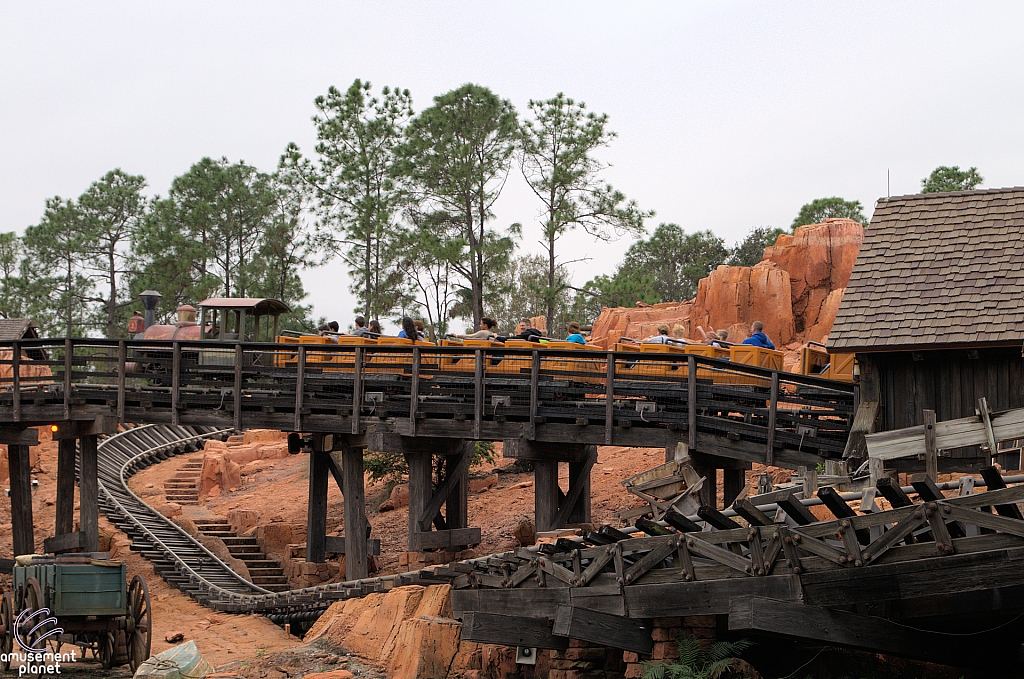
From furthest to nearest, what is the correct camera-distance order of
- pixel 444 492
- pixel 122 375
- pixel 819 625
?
pixel 122 375 → pixel 444 492 → pixel 819 625

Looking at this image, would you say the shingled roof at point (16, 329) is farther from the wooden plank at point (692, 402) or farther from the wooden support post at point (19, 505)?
the wooden plank at point (692, 402)

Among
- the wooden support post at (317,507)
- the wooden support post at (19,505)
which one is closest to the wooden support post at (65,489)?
the wooden support post at (19,505)

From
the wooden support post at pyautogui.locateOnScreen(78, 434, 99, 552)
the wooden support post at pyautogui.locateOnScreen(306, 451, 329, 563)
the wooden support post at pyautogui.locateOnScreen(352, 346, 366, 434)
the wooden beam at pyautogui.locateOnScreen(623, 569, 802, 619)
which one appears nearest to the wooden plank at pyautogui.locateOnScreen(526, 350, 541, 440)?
the wooden support post at pyautogui.locateOnScreen(352, 346, 366, 434)

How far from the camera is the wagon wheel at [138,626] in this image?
16.6 m

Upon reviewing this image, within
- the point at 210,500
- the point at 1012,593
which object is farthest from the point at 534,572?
the point at 210,500

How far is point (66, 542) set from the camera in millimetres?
21797

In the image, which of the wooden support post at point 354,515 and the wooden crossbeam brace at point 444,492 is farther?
the wooden support post at point 354,515

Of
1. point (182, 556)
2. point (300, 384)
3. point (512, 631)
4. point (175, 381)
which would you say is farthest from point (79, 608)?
point (182, 556)

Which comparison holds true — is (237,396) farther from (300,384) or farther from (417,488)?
(417,488)

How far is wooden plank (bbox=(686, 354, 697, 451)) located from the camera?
16125 mm

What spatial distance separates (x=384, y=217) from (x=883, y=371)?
21.6m

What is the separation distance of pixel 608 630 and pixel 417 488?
843 cm

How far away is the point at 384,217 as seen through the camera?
3516 centimetres

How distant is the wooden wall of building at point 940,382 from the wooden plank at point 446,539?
768 cm
